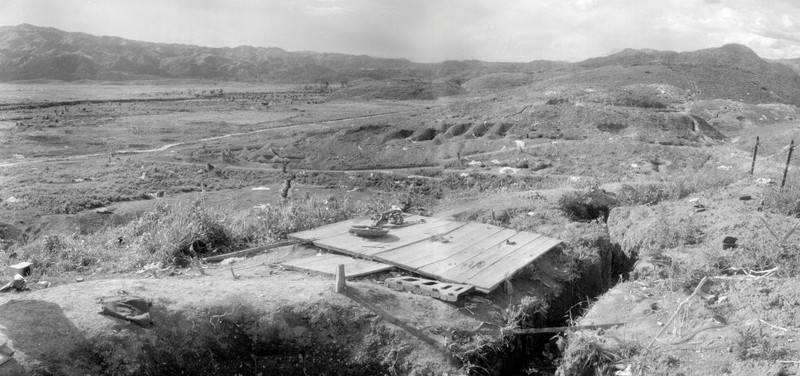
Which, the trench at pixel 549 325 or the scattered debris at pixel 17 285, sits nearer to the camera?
the trench at pixel 549 325

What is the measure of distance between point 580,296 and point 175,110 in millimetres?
39510

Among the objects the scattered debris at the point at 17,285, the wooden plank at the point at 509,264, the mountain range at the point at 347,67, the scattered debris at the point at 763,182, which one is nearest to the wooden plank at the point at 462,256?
the wooden plank at the point at 509,264

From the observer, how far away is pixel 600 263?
Result: 792 cm

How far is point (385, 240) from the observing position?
7348 mm

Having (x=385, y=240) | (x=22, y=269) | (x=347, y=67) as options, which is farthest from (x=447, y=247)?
(x=347, y=67)

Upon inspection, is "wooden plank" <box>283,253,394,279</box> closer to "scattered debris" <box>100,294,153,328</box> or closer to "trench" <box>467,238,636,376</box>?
"trench" <box>467,238,636,376</box>

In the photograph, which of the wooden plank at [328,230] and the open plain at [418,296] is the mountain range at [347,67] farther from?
the wooden plank at [328,230]

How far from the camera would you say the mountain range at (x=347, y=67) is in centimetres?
4028

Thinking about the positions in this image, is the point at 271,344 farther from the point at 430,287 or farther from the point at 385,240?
the point at 385,240

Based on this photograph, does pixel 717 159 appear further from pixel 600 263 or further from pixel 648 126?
pixel 600 263

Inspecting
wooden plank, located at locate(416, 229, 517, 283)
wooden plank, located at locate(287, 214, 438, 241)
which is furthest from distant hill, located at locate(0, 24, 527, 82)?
wooden plank, located at locate(416, 229, 517, 283)

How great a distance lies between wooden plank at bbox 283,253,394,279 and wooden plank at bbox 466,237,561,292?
1087 mm

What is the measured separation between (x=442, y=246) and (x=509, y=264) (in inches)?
36.4

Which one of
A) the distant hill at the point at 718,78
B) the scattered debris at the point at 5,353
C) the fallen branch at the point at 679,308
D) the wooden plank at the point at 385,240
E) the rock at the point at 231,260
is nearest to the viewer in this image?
the scattered debris at the point at 5,353
